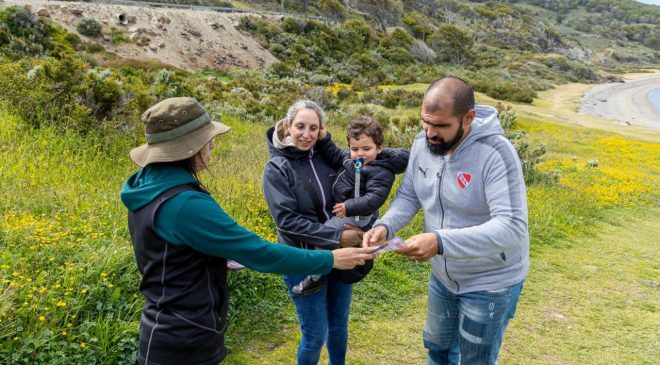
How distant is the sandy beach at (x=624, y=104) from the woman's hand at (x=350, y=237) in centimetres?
3531

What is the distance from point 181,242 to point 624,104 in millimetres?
51118

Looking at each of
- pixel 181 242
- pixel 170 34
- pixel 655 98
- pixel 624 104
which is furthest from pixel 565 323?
pixel 655 98

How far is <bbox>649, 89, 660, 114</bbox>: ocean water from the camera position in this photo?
4391 centimetres

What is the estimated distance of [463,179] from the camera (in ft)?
7.77

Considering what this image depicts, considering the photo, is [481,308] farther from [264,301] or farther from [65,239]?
[65,239]

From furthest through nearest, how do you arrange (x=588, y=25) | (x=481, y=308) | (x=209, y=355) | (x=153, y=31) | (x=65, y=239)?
(x=588, y=25), (x=153, y=31), (x=65, y=239), (x=481, y=308), (x=209, y=355)

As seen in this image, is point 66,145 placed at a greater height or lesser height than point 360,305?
greater

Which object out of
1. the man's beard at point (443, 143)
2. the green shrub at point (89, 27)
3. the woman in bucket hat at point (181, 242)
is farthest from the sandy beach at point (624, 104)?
the woman in bucket hat at point (181, 242)

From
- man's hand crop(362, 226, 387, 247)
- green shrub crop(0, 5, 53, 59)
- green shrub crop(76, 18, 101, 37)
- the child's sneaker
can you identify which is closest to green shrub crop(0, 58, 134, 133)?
the child's sneaker

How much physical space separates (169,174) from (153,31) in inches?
1242

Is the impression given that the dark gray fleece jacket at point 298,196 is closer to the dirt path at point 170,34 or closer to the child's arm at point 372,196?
the child's arm at point 372,196

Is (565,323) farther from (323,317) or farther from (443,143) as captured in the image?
(443,143)

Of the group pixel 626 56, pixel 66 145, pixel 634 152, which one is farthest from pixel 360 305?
pixel 626 56

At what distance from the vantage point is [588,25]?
134750 mm
